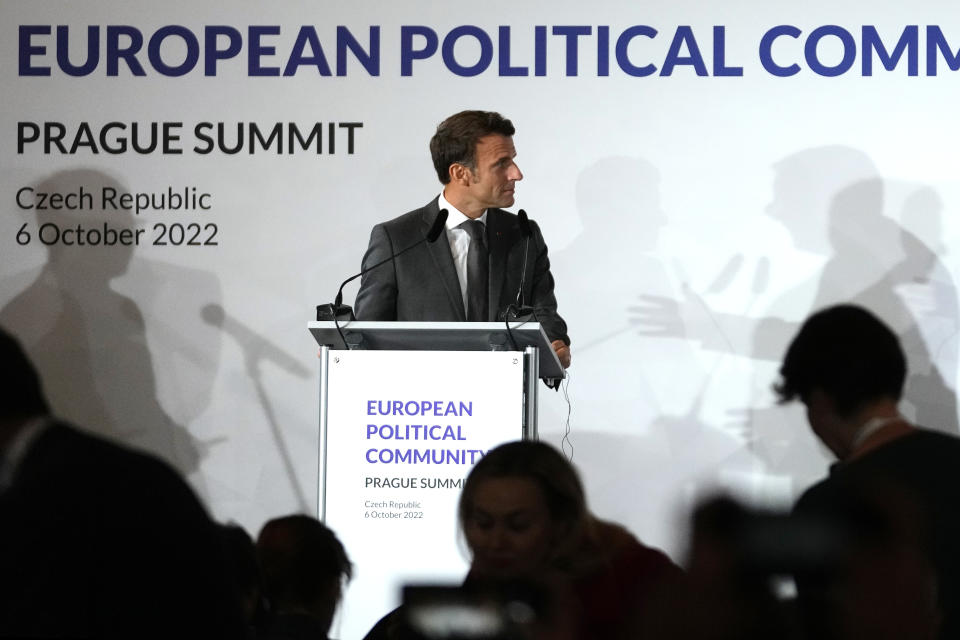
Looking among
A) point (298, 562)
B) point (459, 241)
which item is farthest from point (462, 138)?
point (298, 562)

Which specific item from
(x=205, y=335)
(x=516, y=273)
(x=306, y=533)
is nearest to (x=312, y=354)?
(x=205, y=335)

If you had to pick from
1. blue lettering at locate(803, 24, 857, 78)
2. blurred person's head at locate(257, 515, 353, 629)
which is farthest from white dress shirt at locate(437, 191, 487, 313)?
blurred person's head at locate(257, 515, 353, 629)

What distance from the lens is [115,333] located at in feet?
21.7

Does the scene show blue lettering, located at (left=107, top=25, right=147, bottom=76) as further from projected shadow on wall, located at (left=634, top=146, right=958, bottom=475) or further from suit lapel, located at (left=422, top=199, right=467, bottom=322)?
projected shadow on wall, located at (left=634, top=146, right=958, bottom=475)

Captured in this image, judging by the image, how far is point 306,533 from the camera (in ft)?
8.93

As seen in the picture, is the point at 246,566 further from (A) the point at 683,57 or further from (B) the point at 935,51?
(B) the point at 935,51

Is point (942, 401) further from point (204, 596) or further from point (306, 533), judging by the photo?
point (204, 596)

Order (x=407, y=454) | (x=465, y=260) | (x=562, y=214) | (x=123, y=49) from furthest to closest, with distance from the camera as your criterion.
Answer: (x=123, y=49)
(x=562, y=214)
(x=465, y=260)
(x=407, y=454)

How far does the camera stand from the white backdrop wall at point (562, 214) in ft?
20.8

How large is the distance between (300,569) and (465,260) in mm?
2509

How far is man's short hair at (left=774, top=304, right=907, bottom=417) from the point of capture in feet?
8.06

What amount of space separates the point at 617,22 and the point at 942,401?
219 centimetres

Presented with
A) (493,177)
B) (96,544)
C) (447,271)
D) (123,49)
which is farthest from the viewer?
(123,49)

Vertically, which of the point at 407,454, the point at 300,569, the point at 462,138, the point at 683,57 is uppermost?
the point at 683,57
